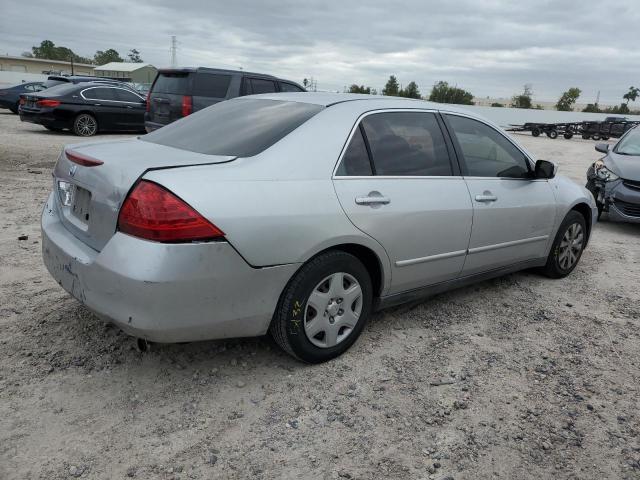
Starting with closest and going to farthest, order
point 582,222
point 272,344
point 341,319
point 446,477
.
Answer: point 446,477 → point 341,319 → point 272,344 → point 582,222

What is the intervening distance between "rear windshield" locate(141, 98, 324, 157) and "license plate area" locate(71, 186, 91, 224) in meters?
0.60

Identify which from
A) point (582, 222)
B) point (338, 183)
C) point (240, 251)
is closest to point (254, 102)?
point (338, 183)

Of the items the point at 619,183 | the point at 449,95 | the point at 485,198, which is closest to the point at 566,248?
the point at 485,198

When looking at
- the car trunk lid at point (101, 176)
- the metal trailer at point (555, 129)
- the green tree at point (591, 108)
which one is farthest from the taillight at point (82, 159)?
the green tree at point (591, 108)

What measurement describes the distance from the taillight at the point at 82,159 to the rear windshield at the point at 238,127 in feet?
1.63

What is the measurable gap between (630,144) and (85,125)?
504 inches

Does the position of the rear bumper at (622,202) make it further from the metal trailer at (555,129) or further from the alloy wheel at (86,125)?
the metal trailer at (555,129)

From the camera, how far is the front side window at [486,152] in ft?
12.7

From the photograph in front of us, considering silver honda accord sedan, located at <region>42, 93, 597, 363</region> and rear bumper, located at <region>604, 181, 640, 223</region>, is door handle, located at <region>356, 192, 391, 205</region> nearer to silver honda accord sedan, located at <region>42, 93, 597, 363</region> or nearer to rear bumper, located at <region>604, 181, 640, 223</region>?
silver honda accord sedan, located at <region>42, 93, 597, 363</region>

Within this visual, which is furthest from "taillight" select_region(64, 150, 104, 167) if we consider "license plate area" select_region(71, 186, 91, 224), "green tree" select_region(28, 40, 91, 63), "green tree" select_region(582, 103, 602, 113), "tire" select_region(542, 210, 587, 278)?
"green tree" select_region(28, 40, 91, 63)

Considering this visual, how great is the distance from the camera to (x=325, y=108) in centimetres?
323

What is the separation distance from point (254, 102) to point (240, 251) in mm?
1498

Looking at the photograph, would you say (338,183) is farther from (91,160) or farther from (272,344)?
(91,160)

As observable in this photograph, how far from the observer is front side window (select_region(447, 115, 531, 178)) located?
12.7 ft
